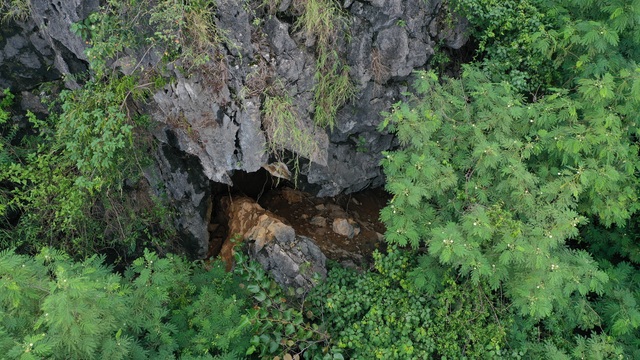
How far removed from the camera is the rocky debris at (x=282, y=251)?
573 centimetres

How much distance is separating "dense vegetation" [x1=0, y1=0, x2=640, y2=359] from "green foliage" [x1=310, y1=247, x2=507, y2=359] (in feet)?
0.07

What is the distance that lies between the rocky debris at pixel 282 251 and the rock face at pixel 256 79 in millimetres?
681

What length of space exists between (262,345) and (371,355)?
3.76 feet

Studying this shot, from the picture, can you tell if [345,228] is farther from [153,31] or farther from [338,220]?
[153,31]

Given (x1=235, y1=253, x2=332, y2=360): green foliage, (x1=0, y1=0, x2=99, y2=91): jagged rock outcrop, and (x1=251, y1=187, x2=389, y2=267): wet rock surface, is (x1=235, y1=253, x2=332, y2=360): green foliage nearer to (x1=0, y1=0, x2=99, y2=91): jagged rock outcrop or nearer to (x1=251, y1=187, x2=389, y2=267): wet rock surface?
(x1=251, y1=187, x2=389, y2=267): wet rock surface

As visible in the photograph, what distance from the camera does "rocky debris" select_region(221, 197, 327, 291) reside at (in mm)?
5727

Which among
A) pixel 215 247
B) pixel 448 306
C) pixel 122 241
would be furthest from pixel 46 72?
pixel 448 306

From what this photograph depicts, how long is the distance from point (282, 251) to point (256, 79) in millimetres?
2145

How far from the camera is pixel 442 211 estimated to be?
4836mm

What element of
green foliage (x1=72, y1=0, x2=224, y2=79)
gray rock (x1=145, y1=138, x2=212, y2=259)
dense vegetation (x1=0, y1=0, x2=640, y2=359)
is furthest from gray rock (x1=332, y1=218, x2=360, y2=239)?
green foliage (x1=72, y1=0, x2=224, y2=79)

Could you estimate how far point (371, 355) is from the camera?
4852 mm

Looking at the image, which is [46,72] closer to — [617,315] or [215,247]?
[215,247]

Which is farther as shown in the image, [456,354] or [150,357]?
[456,354]

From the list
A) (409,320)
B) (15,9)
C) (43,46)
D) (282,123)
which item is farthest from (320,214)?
(15,9)
